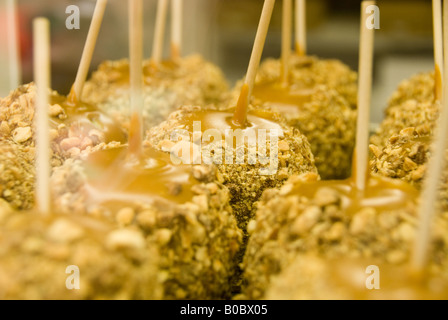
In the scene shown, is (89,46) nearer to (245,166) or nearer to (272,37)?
(245,166)

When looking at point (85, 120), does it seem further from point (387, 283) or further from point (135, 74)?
point (387, 283)

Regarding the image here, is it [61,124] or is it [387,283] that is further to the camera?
[61,124]

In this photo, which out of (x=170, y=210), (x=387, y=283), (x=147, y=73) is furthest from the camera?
(x=147, y=73)

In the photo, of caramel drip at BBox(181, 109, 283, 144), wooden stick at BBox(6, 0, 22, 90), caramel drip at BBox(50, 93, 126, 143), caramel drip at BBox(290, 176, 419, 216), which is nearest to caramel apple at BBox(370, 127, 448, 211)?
caramel drip at BBox(290, 176, 419, 216)

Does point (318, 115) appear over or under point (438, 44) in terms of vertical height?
under

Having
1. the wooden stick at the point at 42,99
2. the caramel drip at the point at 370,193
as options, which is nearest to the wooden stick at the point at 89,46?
the wooden stick at the point at 42,99

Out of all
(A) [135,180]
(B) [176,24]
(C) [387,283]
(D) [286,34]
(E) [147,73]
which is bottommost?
(C) [387,283]

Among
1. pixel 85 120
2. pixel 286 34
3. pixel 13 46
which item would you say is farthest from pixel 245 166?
pixel 13 46

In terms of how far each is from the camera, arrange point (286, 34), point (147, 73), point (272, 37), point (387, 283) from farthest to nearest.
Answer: point (272, 37) < point (147, 73) < point (286, 34) < point (387, 283)
